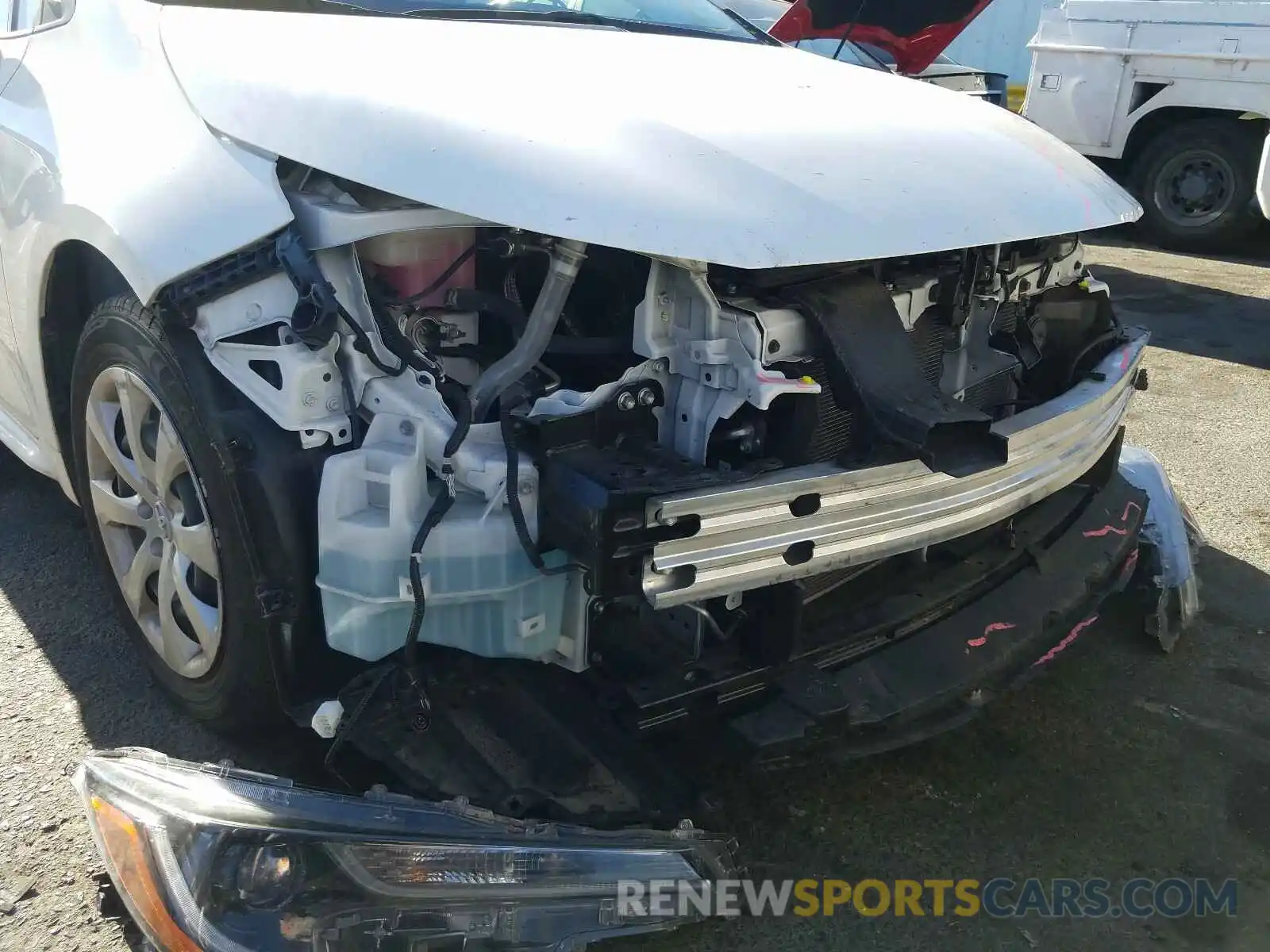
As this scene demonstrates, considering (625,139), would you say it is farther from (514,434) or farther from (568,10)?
(568,10)

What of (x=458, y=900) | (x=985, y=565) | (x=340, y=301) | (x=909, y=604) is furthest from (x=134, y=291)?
(x=985, y=565)

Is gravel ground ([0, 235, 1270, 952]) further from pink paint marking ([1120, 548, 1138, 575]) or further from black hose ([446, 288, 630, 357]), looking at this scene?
black hose ([446, 288, 630, 357])

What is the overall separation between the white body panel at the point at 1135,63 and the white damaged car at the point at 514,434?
7093 mm

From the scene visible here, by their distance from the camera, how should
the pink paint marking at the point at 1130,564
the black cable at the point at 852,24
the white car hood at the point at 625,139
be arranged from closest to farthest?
the white car hood at the point at 625,139 < the pink paint marking at the point at 1130,564 < the black cable at the point at 852,24

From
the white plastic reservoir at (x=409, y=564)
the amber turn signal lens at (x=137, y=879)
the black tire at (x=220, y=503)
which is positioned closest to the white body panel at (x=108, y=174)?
the black tire at (x=220, y=503)

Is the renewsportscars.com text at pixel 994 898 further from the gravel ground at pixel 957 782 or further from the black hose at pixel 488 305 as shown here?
the black hose at pixel 488 305

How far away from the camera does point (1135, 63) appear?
28.7 ft

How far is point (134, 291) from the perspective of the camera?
2318 mm

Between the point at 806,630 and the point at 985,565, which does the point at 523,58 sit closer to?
the point at 806,630

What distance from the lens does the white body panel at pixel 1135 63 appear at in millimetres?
A: 8156

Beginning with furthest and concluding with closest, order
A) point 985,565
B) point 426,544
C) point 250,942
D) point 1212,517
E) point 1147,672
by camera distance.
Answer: point 1212,517 → point 1147,672 → point 985,565 → point 426,544 → point 250,942

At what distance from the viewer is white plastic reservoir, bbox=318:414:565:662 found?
198 cm

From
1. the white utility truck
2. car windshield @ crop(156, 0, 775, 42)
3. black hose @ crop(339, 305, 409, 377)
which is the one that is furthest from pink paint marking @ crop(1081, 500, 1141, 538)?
the white utility truck

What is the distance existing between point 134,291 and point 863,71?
→ 1.89 metres
